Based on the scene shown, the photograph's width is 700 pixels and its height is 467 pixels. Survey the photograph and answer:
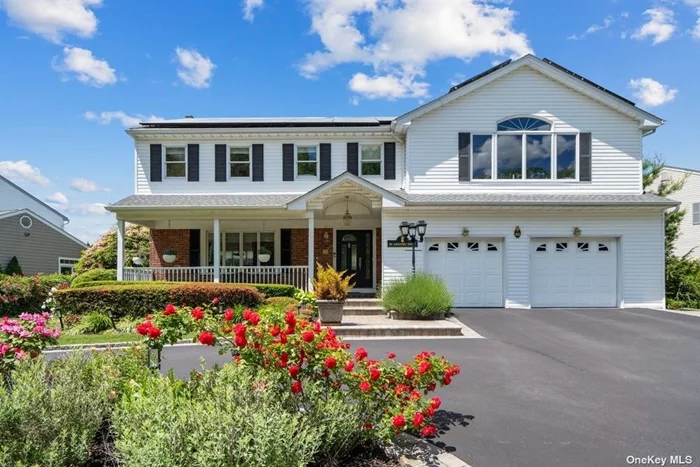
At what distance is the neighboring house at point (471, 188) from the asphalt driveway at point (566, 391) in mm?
3137

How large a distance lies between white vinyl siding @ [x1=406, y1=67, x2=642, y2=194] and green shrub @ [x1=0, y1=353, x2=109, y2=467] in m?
11.9

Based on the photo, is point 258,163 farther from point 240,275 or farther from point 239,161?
point 240,275

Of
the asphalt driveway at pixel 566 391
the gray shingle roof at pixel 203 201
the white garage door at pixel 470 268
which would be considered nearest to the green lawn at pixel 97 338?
the asphalt driveway at pixel 566 391

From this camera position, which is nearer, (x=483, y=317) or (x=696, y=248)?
(x=483, y=317)

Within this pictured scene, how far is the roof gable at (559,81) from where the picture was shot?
45.8 feet

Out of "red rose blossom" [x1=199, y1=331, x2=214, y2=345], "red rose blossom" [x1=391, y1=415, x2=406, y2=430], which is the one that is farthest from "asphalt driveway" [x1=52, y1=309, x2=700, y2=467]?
"red rose blossom" [x1=199, y1=331, x2=214, y2=345]

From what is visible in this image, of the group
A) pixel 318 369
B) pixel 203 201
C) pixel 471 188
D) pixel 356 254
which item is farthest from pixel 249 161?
pixel 318 369

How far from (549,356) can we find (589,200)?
7.78m

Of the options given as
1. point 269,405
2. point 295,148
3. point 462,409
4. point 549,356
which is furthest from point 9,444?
point 295,148

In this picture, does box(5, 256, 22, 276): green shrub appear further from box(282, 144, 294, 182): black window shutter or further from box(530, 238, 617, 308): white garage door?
box(530, 238, 617, 308): white garage door

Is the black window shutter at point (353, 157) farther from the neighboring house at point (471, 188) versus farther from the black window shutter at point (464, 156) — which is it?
the black window shutter at point (464, 156)

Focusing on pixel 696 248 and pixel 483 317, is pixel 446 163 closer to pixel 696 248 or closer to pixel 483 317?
pixel 483 317

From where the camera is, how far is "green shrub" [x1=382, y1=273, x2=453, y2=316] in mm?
11219

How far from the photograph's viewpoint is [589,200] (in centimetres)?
1346
